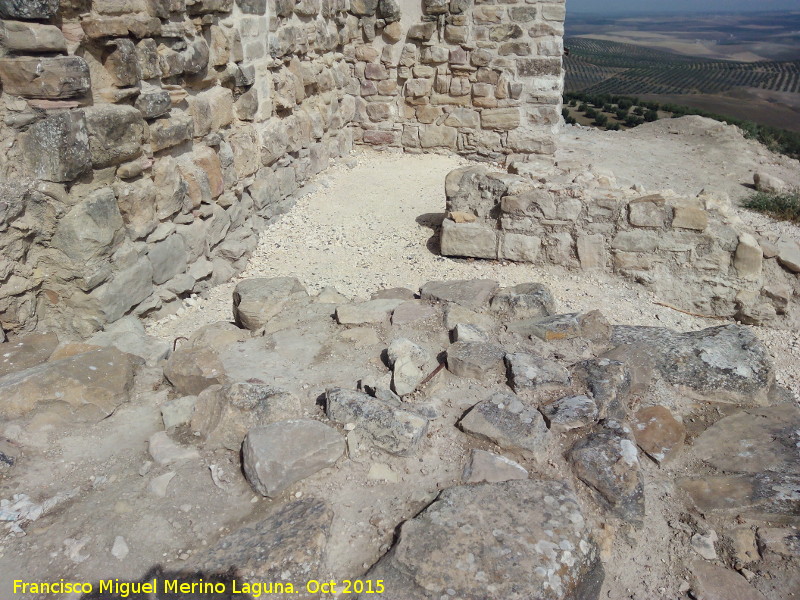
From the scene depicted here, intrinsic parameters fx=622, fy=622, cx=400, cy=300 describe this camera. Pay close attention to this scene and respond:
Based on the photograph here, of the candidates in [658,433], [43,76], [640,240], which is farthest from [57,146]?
[640,240]

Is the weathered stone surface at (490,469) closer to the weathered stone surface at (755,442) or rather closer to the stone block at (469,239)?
the weathered stone surface at (755,442)

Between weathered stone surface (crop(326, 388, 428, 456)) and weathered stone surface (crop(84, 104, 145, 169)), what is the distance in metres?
1.94

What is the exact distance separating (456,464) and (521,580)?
0.60 meters

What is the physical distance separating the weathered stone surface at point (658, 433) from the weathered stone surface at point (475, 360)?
2.24ft

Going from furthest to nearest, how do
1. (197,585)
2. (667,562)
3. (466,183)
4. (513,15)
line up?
(513,15), (466,183), (667,562), (197,585)

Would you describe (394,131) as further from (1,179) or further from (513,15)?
(1,179)

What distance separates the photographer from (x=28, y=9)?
9.78 ft

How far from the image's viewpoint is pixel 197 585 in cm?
196

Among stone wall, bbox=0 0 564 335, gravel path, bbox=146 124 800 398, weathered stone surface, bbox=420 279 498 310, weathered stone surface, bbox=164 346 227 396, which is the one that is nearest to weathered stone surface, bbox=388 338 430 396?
weathered stone surface, bbox=420 279 498 310

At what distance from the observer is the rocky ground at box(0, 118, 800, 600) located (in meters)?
2.08

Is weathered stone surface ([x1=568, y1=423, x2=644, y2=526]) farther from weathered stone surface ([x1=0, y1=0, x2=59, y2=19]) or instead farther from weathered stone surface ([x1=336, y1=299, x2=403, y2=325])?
weathered stone surface ([x1=0, y1=0, x2=59, y2=19])

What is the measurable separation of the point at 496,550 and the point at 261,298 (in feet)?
7.29

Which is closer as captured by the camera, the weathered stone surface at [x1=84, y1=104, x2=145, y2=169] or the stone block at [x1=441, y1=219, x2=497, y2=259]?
the weathered stone surface at [x1=84, y1=104, x2=145, y2=169]

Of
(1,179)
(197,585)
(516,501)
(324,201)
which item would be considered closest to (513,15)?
(324,201)
